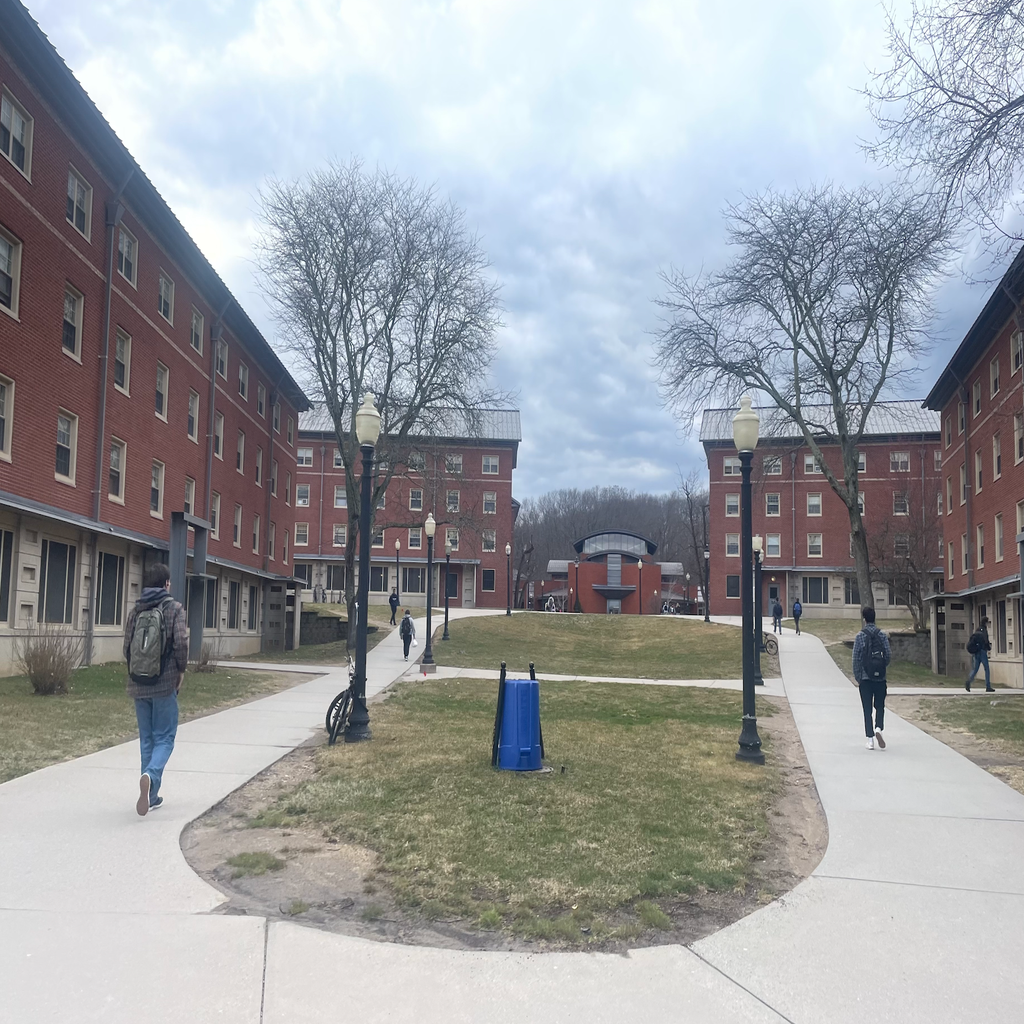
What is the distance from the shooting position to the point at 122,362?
24125mm

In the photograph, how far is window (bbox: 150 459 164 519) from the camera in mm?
26359

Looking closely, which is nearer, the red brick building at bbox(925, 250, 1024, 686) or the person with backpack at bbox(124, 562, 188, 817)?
the person with backpack at bbox(124, 562, 188, 817)

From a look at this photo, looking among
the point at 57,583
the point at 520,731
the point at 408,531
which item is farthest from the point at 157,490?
the point at 408,531

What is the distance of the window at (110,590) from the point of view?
72.9ft

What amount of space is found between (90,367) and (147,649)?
16.8 meters

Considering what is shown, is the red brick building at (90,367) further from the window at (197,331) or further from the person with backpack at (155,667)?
the person with backpack at (155,667)

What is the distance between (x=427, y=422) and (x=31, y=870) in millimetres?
28143

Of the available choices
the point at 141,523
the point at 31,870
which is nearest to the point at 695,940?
the point at 31,870

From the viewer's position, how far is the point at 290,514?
4512 cm

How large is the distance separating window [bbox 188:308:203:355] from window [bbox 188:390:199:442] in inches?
63.8

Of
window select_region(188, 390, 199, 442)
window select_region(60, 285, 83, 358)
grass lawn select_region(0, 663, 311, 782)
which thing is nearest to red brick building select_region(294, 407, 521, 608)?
window select_region(188, 390, 199, 442)

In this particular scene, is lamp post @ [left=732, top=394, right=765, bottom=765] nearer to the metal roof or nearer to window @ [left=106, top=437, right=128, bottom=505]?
window @ [left=106, top=437, right=128, bottom=505]

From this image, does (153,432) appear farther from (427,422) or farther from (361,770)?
(361,770)

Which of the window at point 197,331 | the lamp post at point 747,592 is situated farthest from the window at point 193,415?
the lamp post at point 747,592
